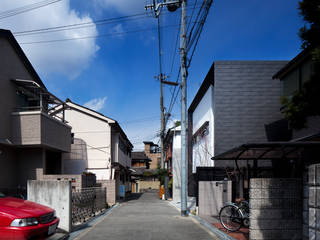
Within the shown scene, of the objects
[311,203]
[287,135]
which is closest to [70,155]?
[287,135]

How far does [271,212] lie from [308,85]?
3287mm

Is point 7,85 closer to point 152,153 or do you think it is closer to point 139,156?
point 139,156

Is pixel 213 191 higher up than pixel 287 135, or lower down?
lower down

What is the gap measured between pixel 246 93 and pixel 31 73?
11609 millimetres

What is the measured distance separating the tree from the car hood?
16.8 feet

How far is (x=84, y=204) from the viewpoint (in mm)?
10828

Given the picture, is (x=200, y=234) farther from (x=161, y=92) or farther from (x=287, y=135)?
(x=161, y=92)

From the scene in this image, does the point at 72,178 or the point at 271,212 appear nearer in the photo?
the point at 271,212

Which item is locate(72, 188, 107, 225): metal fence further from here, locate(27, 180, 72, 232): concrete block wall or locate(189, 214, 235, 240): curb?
locate(189, 214, 235, 240): curb

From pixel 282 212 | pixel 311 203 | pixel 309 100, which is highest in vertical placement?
pixel 309 100

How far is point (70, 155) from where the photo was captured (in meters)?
20.9

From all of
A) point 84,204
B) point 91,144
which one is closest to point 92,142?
point 91,144

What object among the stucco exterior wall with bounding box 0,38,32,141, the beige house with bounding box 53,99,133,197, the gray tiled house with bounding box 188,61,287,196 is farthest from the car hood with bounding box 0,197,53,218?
the beige house with bounding box 53,99,133,197

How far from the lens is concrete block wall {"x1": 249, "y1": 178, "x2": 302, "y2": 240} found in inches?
259
